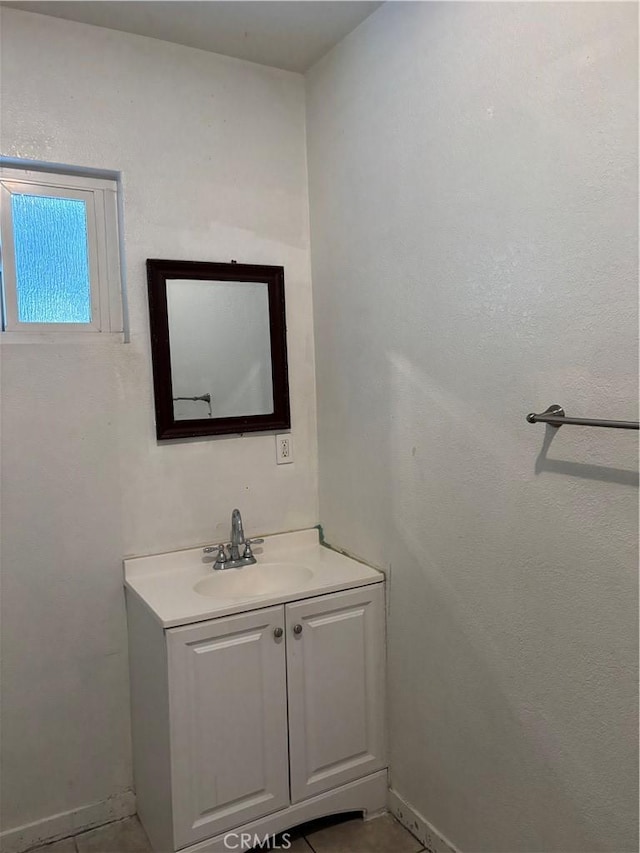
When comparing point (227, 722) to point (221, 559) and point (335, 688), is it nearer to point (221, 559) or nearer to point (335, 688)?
point (335, 688)

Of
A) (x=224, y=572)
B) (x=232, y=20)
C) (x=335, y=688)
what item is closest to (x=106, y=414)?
(x=224, y=572)

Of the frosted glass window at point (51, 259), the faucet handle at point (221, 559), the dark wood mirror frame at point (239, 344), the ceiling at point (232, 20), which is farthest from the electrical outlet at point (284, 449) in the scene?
the ceiling at point (232, 20)

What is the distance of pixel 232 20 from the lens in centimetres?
193

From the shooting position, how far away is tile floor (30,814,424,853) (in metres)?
1.88

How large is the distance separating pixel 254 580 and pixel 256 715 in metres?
0.46

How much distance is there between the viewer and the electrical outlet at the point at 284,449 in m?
2.32

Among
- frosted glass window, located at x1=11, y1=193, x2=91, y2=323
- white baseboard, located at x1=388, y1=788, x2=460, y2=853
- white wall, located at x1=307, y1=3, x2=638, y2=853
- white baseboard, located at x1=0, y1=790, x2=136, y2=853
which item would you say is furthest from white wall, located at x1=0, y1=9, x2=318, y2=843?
white baseboard, located at x1=388, y1=788, x2=460, y2=853

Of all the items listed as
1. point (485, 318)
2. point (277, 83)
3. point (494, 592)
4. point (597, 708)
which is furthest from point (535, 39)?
point (597, 708)

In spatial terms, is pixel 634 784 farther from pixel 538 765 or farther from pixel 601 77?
pixel 601 77

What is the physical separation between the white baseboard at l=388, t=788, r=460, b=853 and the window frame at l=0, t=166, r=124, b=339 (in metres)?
1.75

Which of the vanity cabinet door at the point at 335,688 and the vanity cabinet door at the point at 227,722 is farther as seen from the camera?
the vanity cabinet door at the point at 335,688

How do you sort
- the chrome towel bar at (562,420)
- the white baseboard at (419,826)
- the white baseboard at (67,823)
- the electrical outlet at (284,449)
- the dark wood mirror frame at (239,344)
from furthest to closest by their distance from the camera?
1. the electrical outlet at (284,449)
2. the dark wood mirror frame at (239,344)
3. the white baseboard at (67,823)
4. the white baseboard at (419,826)
5. the chrome towel bar at (562,420)

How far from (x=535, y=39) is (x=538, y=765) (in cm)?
164

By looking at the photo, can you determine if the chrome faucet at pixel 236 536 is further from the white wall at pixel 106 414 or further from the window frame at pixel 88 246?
the window frame at pixel 88 246
